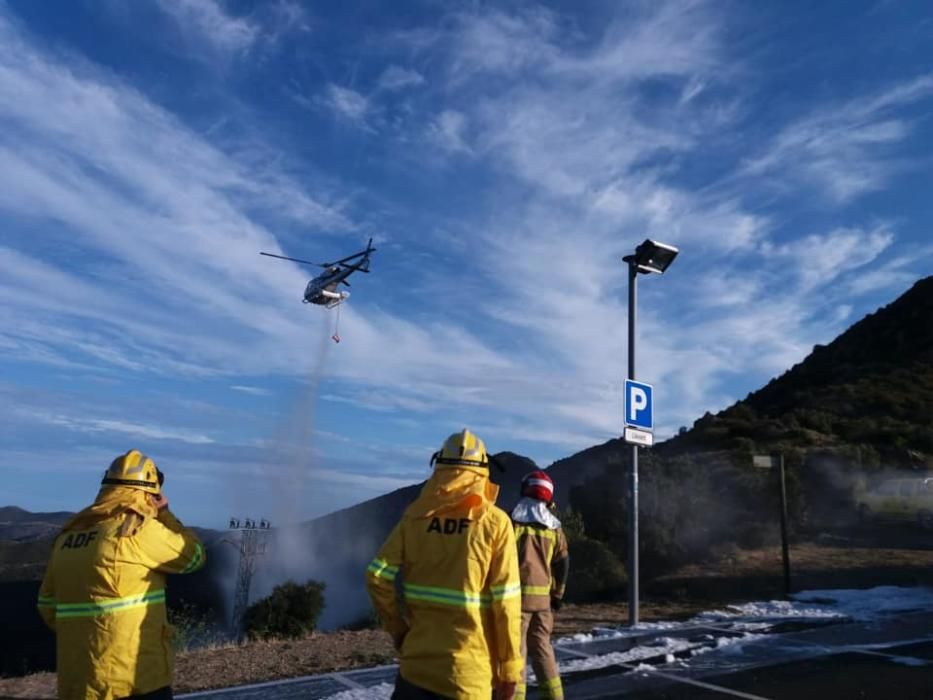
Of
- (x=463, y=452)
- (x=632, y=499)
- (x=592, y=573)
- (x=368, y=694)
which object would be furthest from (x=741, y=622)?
(x=463, y=452)

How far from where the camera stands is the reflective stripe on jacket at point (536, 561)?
588cm

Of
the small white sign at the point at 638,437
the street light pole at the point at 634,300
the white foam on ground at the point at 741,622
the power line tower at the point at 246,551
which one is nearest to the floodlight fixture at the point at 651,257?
the street light pole at the point at 634,300

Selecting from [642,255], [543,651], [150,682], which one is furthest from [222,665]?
[642,255]

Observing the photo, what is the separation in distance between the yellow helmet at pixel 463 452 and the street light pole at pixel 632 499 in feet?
23.7

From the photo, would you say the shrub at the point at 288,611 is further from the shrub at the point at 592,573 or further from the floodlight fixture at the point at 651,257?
the floodlight fixture at the point at 651,257

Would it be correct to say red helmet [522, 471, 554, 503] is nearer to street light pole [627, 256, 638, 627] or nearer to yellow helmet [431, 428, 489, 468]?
yellow helmet [431, 428, 489, 468]

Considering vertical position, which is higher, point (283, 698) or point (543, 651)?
point (543, 651)

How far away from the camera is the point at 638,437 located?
10.8 metres

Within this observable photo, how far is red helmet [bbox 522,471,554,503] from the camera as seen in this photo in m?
6.15

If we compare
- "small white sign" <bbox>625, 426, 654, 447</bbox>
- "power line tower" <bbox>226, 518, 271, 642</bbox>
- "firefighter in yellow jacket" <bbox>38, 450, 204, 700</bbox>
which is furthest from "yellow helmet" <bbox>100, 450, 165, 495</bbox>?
"power line tower" <bbox>226, 518, 271, 642</bbox>

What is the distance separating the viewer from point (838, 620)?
35.2 ft

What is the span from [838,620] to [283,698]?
762 centimetres

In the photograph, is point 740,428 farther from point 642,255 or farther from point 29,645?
point 29,645

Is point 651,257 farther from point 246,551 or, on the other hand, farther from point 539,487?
point 246,551
